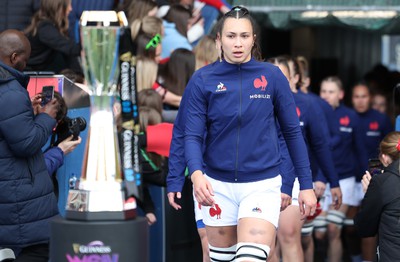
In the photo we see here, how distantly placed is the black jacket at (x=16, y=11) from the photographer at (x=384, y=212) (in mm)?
3974

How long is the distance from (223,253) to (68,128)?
4.95ft

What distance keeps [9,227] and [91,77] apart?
134 cm

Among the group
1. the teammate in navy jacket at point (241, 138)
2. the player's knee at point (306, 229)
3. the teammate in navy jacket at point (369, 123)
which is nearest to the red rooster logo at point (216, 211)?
the teammate in navy jacket at point (241, 138)

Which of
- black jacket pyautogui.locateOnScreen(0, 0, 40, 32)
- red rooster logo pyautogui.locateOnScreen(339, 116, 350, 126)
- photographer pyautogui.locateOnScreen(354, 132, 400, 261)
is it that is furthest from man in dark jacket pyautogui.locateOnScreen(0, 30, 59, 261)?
red rooster logo pyautogui.locateOnScreen(339, 116, 350, 126)

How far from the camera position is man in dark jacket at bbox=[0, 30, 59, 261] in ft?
21.5

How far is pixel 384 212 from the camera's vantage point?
7355 mm

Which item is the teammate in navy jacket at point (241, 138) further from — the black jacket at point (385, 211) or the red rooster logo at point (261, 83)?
the black jacket at point (385, 211)

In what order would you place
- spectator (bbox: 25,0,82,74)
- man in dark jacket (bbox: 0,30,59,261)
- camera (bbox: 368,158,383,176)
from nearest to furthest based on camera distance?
man in dark jacket (bbox: 0,30,59,261) < camera (bbox: 368,158,383,176) < spectator (bbox: 25,0,82,74)

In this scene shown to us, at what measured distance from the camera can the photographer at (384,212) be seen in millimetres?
7266

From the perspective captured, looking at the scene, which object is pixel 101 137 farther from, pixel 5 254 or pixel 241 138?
pixel 5 254

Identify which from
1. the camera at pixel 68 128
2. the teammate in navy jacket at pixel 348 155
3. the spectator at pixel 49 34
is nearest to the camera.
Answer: the camera at pixel 68 128

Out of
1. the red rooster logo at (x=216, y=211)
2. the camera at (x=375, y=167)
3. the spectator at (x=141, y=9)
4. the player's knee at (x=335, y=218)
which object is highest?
the spectator at (x=141, y=9)

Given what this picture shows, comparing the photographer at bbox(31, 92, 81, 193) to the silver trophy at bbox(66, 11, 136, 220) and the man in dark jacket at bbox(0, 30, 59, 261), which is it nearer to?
the man in dark jacket at bbox(0, 30, 59, 261)

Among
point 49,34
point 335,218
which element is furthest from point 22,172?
point 335,218
